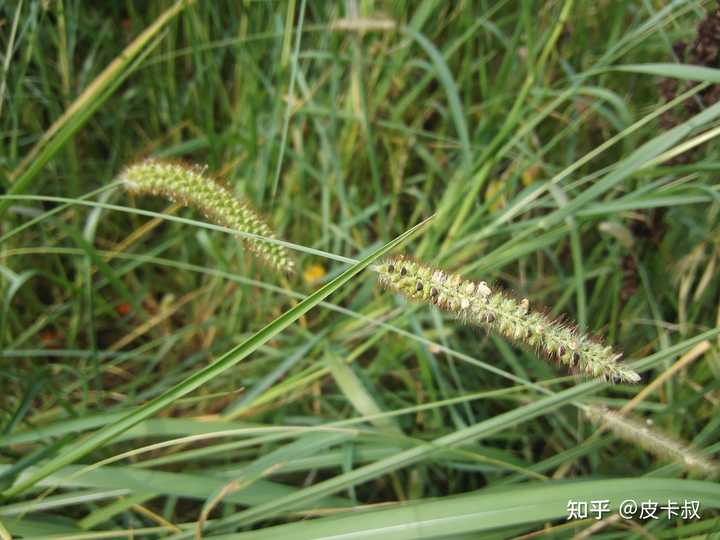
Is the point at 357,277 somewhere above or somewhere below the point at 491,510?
above

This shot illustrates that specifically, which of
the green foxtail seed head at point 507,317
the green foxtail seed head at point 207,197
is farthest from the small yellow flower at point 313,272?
the green foxtail seed head at point 507,317

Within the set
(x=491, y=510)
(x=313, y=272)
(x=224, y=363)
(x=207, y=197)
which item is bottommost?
(x=491, y=510)

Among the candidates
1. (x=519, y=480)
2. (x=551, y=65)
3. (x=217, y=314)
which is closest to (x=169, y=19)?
(x=217, y=314)

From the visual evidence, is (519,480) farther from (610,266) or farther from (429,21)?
(429,21)

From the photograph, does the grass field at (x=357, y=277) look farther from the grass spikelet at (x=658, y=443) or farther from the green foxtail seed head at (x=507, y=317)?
the green foxtail seed head at (x=507, y=317)

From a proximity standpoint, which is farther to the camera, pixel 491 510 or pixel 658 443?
pixel 658 443

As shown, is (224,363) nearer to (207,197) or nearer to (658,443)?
(207,197)

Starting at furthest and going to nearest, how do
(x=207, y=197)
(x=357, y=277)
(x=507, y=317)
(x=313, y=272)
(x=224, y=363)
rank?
(x=313, y=272) → (x=357, y=277) → (x=207, y=197) → (x=224, y=363) → (x=507, y=317)

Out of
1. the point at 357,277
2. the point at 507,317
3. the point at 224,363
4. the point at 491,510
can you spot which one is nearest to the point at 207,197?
the point at 224,363
